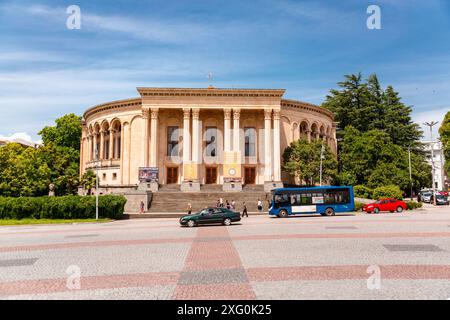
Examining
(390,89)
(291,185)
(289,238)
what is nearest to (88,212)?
(289,238)

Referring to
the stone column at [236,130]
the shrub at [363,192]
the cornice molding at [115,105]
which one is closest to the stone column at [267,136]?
the stone column at [236,130]

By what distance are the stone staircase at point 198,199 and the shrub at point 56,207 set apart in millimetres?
6883

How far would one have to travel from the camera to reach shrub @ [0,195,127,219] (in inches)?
1240

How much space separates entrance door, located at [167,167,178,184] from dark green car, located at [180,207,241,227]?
2517 centimetres

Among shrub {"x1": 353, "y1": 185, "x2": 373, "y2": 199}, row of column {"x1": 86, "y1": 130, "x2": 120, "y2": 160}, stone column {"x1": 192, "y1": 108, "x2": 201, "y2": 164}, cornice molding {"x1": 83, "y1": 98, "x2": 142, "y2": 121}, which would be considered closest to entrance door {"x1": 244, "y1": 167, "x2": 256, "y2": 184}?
stone column {"x1": 192, "y1": 108, "x2": 201, "y2": 164}

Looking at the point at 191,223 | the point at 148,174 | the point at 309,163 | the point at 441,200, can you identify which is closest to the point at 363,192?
the point at 309,163

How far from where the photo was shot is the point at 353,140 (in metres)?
53.3

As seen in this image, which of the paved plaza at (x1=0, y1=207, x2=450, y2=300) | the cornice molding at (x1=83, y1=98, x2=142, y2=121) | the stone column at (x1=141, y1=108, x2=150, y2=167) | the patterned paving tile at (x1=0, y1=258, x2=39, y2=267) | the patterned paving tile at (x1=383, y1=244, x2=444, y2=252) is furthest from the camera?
the cornice molding at (x1=83, y1=98, x2=142, y2=121)

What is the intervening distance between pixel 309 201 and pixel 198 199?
13923mm

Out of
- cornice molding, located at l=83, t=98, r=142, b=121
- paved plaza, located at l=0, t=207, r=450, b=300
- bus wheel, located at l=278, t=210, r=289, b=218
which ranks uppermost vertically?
cornice molding, located at l=83, t=98, r=142, b=121

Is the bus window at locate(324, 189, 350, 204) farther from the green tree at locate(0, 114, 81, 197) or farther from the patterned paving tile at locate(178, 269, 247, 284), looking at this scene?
the green tree at locate(0, 114, 81, 197)

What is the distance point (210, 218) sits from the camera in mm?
24203

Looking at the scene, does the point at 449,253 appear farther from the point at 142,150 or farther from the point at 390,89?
the point at 390,89

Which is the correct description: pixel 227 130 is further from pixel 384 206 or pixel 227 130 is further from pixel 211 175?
pixel 384 206
